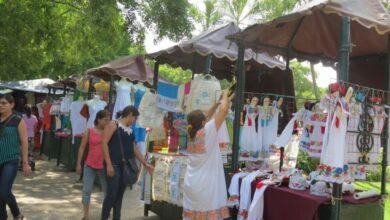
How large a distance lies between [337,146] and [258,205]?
4.09 ft

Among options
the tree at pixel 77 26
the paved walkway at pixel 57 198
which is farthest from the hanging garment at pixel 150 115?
the tree at pixel 77 26

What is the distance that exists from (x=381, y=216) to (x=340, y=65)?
1965mm

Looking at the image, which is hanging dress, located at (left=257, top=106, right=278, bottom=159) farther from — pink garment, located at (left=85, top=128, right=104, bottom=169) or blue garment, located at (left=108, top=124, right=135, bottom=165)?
pink garment, located at (left=85, top=128, right=104, bottom=169)

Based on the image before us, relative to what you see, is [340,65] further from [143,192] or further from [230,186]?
[143,192]

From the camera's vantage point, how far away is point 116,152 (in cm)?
598

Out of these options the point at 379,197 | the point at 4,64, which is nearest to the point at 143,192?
the point at 379,197

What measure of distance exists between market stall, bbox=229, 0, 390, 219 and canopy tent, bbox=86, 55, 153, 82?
3921 millimetres

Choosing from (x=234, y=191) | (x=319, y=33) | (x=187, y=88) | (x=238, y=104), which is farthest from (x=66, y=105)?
(x=319, y=33)

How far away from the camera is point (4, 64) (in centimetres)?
1341

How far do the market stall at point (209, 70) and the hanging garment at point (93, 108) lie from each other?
2.56 meters

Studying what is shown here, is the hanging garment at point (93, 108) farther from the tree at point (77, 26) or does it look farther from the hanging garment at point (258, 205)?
the hanging garment at point (258, 205)

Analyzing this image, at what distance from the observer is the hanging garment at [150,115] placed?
7.53 m

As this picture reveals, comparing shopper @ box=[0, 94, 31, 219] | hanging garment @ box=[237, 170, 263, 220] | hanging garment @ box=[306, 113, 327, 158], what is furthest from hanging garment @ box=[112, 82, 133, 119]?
hanging garment @ box=[306, 113, 327, 158]

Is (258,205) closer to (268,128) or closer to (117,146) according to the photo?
(268,128)
